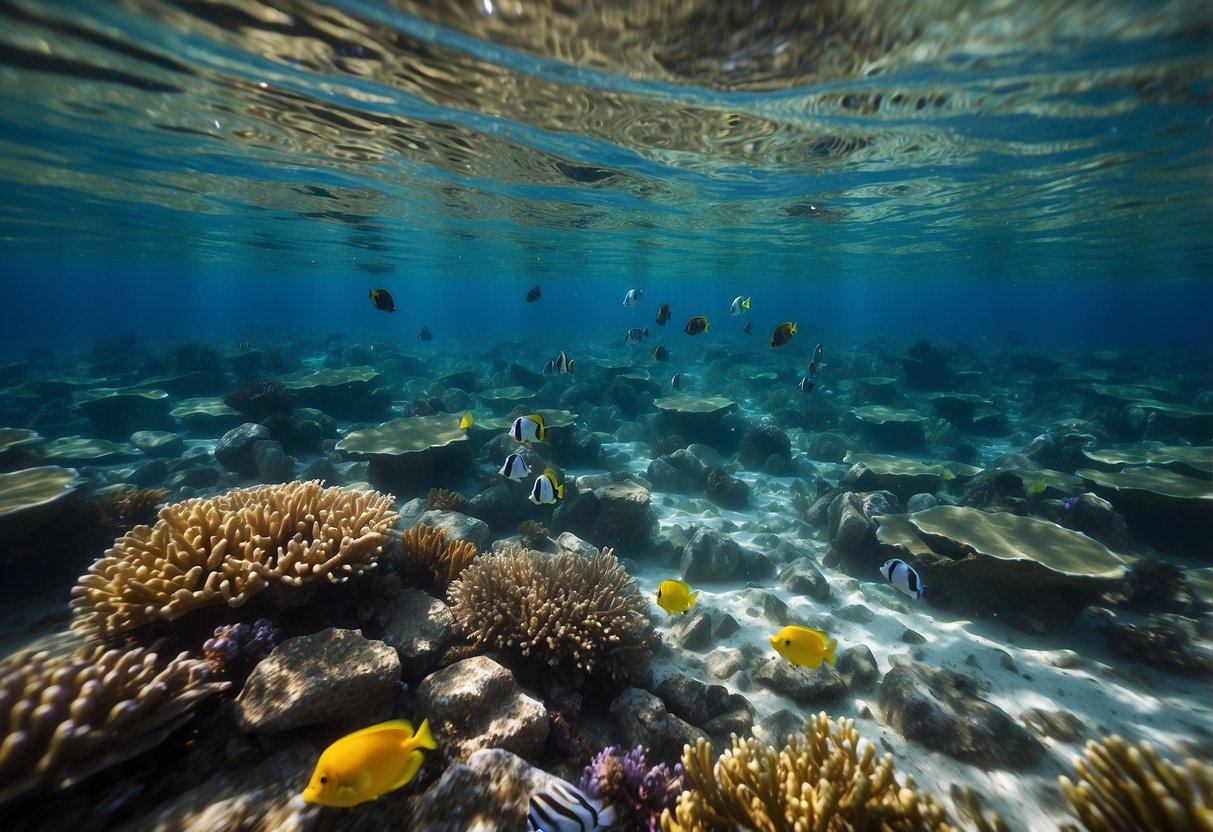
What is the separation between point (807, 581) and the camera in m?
7.67

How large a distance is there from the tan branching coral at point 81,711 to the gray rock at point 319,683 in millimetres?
282

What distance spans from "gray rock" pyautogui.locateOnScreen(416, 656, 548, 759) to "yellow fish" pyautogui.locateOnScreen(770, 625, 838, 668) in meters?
1.99

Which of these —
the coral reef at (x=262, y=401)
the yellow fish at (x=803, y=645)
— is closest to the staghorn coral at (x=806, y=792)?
the yellow fish at (x=803, y=645)

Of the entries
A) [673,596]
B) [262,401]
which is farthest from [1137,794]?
[262,401]

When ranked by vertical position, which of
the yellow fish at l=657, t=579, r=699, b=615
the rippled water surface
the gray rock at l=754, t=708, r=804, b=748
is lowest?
the gray rock at l=754, t=708, r=804, b=748

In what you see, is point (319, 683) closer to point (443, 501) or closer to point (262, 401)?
point (443, 501)

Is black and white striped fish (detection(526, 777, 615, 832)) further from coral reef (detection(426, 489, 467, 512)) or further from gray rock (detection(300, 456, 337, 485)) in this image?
gray rock (detection(300, 456, 337, 485))

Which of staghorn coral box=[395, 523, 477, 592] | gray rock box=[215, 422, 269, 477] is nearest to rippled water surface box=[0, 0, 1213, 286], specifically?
gray rock box=[215, 422, 269, 477]

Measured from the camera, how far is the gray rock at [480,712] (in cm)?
351

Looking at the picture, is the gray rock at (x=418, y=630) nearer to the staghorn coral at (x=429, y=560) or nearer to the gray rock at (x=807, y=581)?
the staghorn coral at (x=429, y=560)

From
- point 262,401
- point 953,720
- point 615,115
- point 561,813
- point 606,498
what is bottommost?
point 953,720

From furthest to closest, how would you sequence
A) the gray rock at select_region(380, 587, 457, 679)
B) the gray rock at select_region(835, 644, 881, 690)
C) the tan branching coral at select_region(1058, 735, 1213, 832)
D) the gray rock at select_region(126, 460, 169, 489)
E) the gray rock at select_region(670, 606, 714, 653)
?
the gray rock at select_region(126, 460, 169, 489) → the gray rock at select_region(670, 606, 714, 653) → the gray rock at select_region(835, 644, 881, 690) → the gray rock at select_region(380, 587, 457, 679) → the tan branching coral at select_region(1058, 735, 1213, 832)

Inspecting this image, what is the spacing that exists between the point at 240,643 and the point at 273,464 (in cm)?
840

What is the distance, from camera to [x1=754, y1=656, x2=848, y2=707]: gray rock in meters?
5.35
